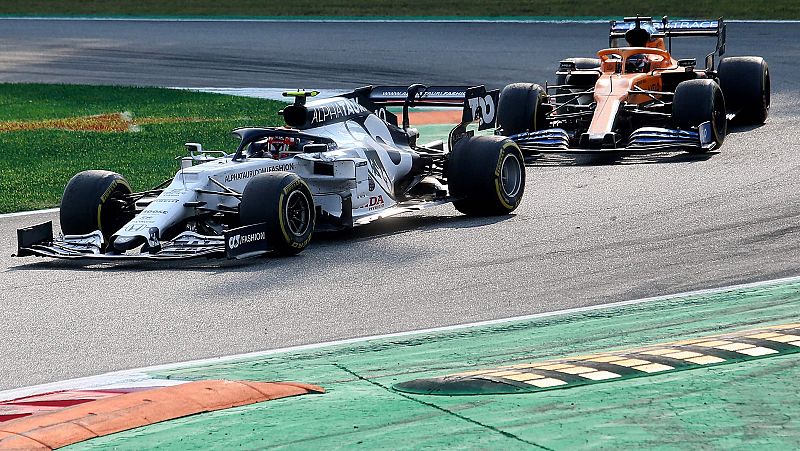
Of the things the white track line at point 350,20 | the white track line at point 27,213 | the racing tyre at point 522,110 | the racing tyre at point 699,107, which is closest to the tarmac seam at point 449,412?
the white track line at point 27,213

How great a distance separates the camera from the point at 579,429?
4.84 metres

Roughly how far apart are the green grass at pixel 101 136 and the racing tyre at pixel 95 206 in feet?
8.11

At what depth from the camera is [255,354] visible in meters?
7.25

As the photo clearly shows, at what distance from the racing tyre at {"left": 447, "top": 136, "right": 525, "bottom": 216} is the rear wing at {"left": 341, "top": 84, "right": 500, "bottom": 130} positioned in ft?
1.91

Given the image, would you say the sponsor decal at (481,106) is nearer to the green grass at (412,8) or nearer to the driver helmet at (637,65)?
the driver helmet at (637,65)

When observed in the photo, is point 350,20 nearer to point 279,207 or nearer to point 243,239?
point 279,207

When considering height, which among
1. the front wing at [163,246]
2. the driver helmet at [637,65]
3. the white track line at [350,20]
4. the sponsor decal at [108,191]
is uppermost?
the white track line at [350,20]

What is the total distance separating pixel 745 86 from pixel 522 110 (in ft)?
10.1

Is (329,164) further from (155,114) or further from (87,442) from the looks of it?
(155,114)

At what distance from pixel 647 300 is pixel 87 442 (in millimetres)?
4260

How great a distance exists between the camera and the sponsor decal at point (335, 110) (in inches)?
439

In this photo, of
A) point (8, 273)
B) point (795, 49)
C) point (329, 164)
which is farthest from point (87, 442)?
point (795, 49)

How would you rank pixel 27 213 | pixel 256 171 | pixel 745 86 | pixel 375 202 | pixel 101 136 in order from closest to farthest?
pixel 256 171, pixel 375 202, pixel 27 213, pixel 745 86, pixel 101 136

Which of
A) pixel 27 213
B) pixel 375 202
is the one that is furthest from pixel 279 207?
pixel 27 213
